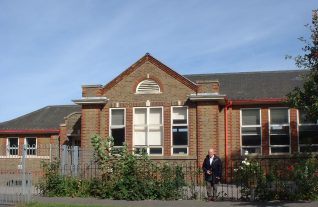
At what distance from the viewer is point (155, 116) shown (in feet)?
77.8

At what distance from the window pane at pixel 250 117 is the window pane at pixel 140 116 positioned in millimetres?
4689

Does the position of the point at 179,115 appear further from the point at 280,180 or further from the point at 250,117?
the point at 280,180

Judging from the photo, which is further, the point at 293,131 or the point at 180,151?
the point at 293,131

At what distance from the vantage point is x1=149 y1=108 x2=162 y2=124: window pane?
2366cm

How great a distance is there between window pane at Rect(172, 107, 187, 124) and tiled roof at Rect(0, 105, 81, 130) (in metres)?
11.0

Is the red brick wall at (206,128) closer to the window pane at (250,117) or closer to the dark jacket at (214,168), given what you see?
the window pane at (250,117)

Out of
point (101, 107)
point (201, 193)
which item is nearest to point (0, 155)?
point (101, 107)

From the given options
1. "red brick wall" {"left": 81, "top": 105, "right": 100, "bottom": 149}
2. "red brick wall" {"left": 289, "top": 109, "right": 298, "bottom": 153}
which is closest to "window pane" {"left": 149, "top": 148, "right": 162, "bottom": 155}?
"red brick wall" {"left": 81, "top": 105, "right": 100, "bottom": 149}

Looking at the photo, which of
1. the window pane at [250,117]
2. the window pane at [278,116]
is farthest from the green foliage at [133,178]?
the window pane at [278,116]

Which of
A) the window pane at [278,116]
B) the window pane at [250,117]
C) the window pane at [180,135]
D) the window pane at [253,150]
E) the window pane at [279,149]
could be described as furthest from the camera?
the window pane at [250,117]

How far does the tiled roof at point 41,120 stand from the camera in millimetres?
32594

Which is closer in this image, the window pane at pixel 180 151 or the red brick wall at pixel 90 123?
the window pane at pixel 180 151

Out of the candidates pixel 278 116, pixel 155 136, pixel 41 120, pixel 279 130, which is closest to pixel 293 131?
pixel 279 130

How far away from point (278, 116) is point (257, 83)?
319cm
